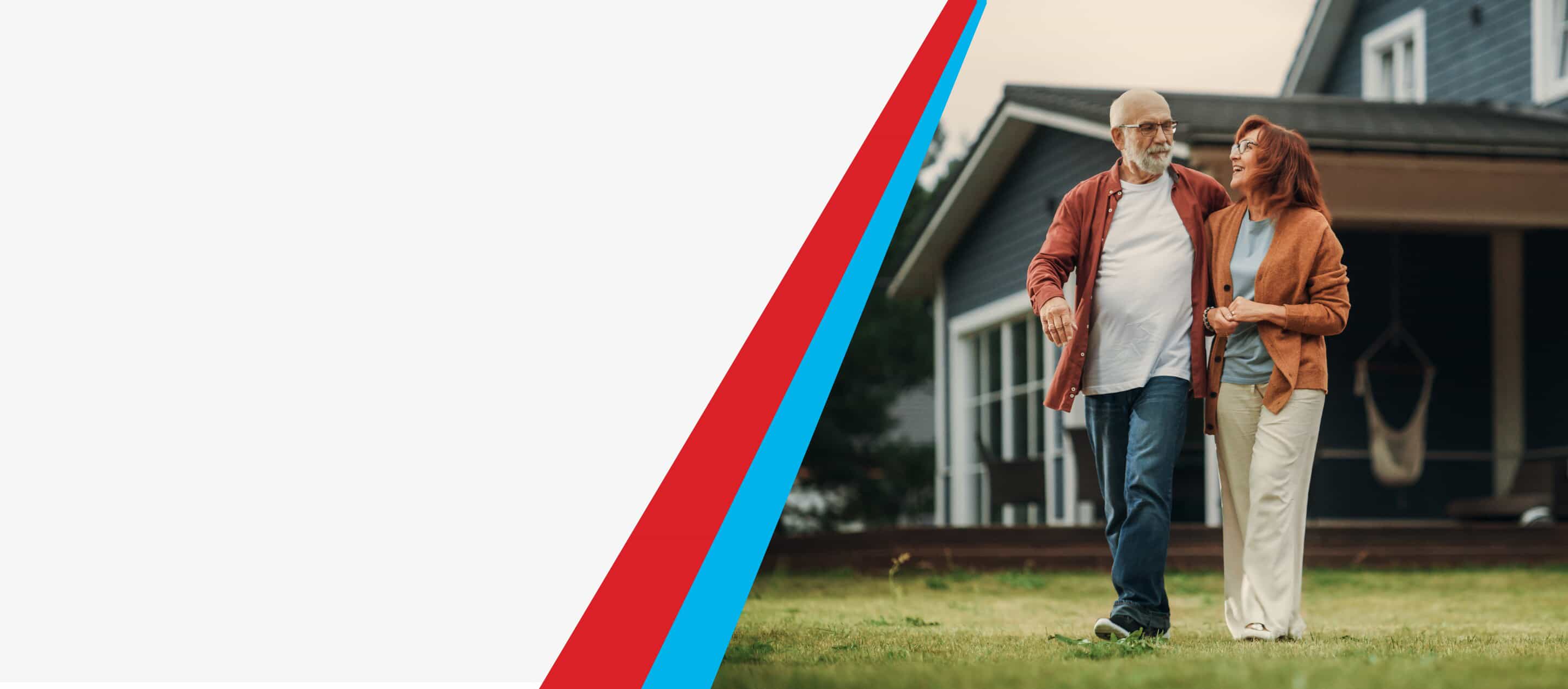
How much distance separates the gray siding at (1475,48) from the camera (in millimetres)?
12664

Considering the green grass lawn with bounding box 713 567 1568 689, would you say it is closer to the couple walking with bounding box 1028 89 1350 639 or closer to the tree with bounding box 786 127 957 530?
the couple walking with bounding box 1028 89 1350 639

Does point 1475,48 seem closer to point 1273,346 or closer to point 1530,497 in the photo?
point 1530,497

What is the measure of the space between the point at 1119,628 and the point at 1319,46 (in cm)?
1275

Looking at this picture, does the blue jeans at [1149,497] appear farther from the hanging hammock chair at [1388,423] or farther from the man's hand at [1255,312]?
the hanging hammock chair at [1388,423]

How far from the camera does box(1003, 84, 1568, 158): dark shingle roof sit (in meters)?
9.33

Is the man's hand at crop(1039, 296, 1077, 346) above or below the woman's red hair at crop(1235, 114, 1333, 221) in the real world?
below

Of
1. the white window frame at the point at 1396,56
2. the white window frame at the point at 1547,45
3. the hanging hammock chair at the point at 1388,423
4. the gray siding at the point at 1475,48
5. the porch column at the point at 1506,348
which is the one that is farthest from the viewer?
the white window frame at the point at 1396,56

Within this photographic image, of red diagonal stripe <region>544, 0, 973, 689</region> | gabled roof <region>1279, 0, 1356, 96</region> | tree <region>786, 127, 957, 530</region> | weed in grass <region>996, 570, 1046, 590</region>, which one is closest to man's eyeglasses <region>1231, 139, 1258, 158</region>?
red diagonal stripe <region>544, 0, 973, 689</region>

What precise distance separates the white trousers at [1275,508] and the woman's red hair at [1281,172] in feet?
1.60

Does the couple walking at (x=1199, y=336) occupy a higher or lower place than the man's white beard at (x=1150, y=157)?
lower

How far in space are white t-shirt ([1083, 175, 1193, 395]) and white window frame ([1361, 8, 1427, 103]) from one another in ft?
36.1

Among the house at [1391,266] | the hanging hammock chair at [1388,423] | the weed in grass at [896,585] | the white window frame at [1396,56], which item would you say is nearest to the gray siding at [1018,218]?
the house at [1391,266]

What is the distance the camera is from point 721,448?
368 cm

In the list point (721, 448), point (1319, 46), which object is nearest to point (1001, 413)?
point (1319, 46)
